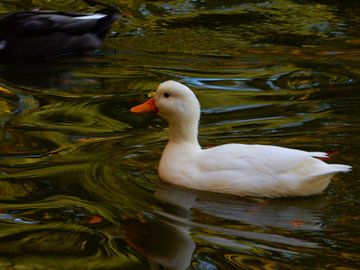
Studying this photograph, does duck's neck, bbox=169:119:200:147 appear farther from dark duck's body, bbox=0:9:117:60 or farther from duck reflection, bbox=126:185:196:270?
dark duck's body, bbox=0:9:117:60

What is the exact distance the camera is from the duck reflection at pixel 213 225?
5457 mm

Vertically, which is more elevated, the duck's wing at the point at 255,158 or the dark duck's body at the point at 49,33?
the duck's wing at the point at 255,158

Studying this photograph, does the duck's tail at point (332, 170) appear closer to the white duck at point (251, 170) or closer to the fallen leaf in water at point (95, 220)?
the white duck at point (251, 170)

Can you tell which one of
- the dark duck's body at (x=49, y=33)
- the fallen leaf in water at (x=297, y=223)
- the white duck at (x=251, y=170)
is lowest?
the dark duck's body at (x=49, y=33)

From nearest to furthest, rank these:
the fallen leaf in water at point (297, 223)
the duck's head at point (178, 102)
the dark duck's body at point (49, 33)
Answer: the fallen leaf in water at point (297, 223) < the duck's head at point (178, 102) < the dark duck's body at point (49, 33)

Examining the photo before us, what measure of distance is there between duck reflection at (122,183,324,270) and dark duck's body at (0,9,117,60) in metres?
4.40

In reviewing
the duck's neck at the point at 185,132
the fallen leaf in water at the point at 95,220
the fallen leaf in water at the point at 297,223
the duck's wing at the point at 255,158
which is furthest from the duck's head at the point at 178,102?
the fallen leaf in water at the point at 297,223

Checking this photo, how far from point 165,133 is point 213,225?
1.97 meters

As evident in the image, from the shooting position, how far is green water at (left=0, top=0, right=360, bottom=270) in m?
5.50

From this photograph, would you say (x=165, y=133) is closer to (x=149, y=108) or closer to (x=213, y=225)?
(x=149, y=108)

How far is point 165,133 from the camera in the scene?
766 centimetres

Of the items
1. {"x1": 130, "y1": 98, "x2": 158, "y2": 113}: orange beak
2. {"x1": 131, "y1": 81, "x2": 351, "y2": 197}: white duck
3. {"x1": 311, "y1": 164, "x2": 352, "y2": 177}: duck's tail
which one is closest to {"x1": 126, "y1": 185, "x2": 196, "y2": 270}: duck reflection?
{"x1": 131, "y1": 81, "x2": 351, "y2": 197}: white duck

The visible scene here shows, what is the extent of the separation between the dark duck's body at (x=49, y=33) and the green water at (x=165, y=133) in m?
0.16

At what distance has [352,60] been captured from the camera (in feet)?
33.2
